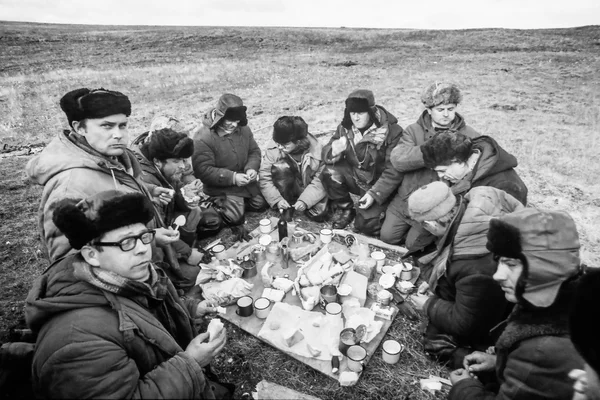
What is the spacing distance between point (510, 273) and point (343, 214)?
4.08m

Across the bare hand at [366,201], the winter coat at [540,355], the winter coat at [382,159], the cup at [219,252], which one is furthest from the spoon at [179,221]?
the winter coat at [540,355]

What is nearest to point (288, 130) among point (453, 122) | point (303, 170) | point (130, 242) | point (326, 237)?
point (303, 170)

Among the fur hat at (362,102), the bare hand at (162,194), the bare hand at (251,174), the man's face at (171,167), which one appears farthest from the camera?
the bare hand at (251,174)

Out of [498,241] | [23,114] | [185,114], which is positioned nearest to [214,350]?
[498,241]

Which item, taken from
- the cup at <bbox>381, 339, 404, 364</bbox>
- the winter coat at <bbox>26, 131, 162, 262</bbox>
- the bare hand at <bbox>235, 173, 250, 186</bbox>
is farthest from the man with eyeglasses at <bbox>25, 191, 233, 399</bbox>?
the bare hand at <bbox>235, 173, 250, 186</bbox>

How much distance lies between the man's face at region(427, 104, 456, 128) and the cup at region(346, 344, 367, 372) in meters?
3.59

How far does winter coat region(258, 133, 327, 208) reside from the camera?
6.53 m

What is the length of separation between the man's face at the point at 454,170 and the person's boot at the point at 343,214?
210 cm

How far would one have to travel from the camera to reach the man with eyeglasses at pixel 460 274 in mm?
3176

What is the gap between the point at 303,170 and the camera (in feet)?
21.8

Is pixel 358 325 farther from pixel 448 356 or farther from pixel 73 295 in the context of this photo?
pixel 73 295

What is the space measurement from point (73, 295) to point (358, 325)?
269cm

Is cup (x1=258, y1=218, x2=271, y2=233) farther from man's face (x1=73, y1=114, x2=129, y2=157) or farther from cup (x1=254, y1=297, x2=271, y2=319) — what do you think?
man's face (x1=73, y1=114, x2=129, y2=157)

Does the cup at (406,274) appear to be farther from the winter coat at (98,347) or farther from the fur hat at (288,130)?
the fur hat at (288,130)
